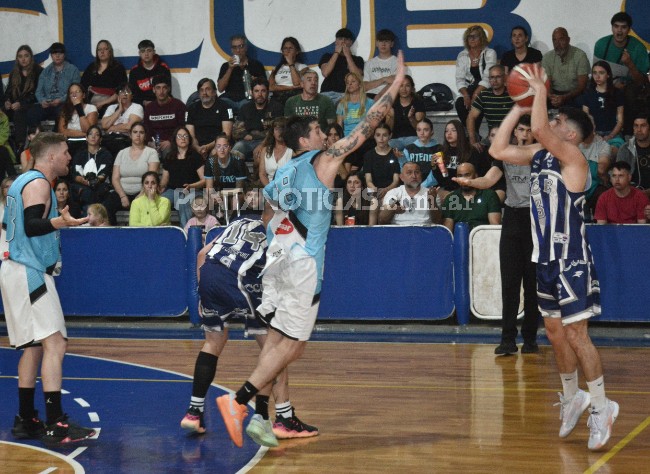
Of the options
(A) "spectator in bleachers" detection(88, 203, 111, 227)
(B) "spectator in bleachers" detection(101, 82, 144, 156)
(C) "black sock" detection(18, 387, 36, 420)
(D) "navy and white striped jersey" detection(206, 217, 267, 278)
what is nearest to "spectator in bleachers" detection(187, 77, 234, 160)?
(B) "spectator in bleachers" detection(101, 82, 144, 156)

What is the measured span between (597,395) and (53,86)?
13.4m

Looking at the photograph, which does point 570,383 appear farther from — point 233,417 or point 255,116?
point 255,116

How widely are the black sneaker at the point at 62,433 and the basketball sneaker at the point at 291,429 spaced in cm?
140

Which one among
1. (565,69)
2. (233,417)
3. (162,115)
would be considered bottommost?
(233,417)

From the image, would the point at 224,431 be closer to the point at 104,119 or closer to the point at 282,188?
the point at 282,188

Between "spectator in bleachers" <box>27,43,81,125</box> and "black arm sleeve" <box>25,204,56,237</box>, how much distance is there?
427 inches

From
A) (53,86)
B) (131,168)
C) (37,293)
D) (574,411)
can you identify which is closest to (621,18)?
(131,168)

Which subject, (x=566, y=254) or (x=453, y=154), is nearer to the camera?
(x=566, y=254)

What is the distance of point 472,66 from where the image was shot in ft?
51.6

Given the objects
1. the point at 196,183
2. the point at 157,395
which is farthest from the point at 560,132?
the point at 196,183

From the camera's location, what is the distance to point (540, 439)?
717cm

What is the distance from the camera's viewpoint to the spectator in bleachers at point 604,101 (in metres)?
14.5

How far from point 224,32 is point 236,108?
81.2 inches

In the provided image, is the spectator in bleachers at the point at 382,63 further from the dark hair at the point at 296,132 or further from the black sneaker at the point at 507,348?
the dark hair at the point at 296,132
